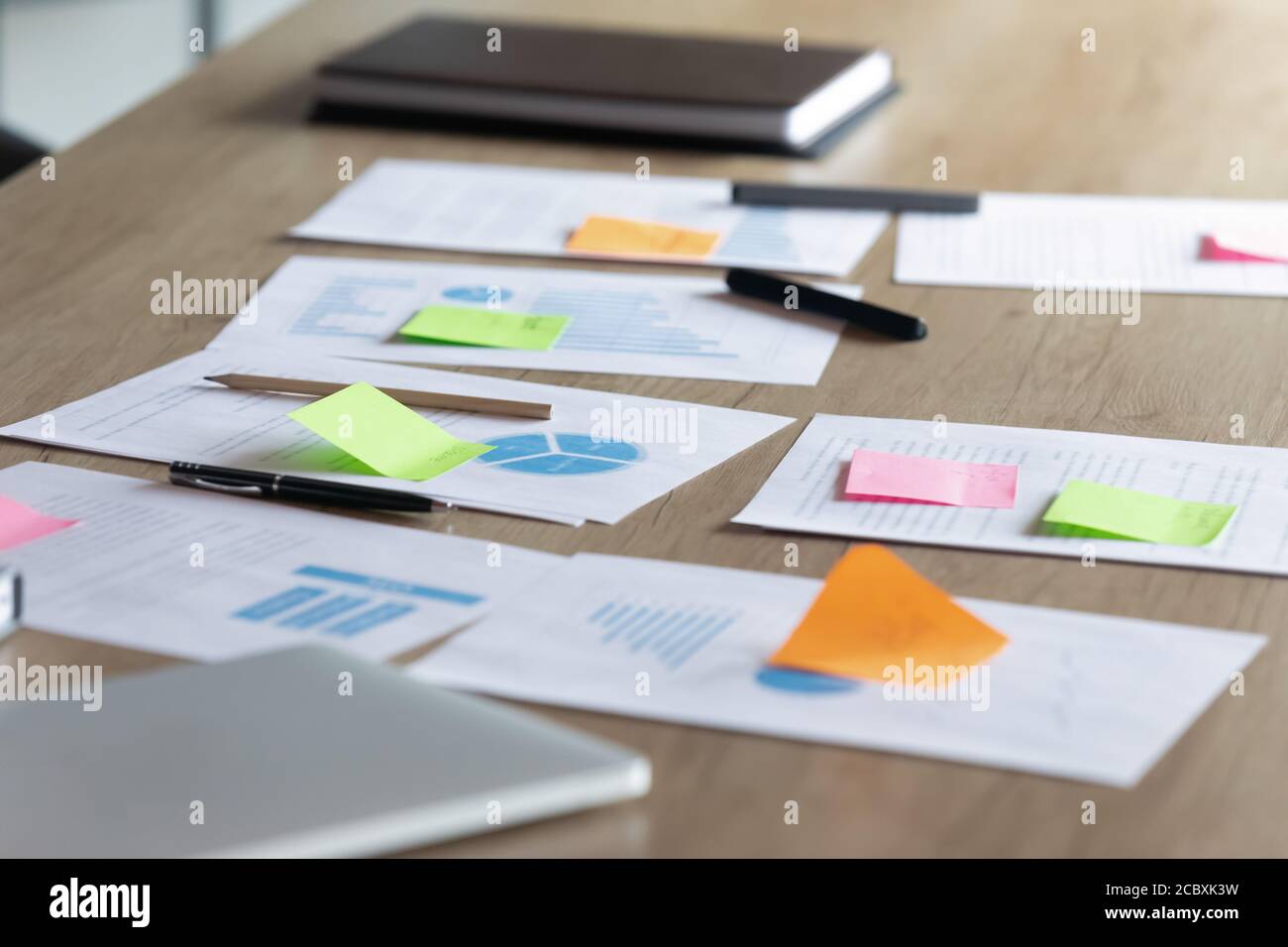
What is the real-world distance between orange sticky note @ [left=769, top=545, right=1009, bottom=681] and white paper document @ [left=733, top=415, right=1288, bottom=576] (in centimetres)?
6

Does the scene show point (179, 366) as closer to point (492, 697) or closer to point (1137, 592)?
point (492, 697)

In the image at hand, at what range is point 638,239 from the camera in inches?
50.3

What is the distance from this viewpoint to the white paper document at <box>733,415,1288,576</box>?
77 cm

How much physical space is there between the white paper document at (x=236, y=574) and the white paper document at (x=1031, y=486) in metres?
0.16

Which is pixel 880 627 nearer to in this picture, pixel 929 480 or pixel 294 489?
pixel 929 480

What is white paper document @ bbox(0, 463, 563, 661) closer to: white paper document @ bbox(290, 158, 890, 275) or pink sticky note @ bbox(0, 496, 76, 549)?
pink sticky note @ bbox(0, 496, 76, 549)

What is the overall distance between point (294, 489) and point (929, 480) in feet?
1.13

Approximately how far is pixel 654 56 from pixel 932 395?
0.81 meters

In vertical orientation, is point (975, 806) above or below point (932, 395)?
below

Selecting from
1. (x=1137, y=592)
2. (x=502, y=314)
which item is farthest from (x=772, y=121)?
(x=1137, y=592)

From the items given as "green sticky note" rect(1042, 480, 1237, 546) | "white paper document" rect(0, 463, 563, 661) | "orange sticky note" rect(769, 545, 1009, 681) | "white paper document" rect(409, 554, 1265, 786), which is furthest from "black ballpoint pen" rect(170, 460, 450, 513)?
"green sticky note" rect(1042, 480, 1237, 546)

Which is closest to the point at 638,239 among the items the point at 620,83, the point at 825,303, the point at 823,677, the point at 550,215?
the point at 550,215

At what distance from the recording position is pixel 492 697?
64 centimetres

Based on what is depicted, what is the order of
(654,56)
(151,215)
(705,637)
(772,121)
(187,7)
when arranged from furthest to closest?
1. (187,7)
2. (654,56)
3. (772,121)
4. (151,215)
5. (705,637)
